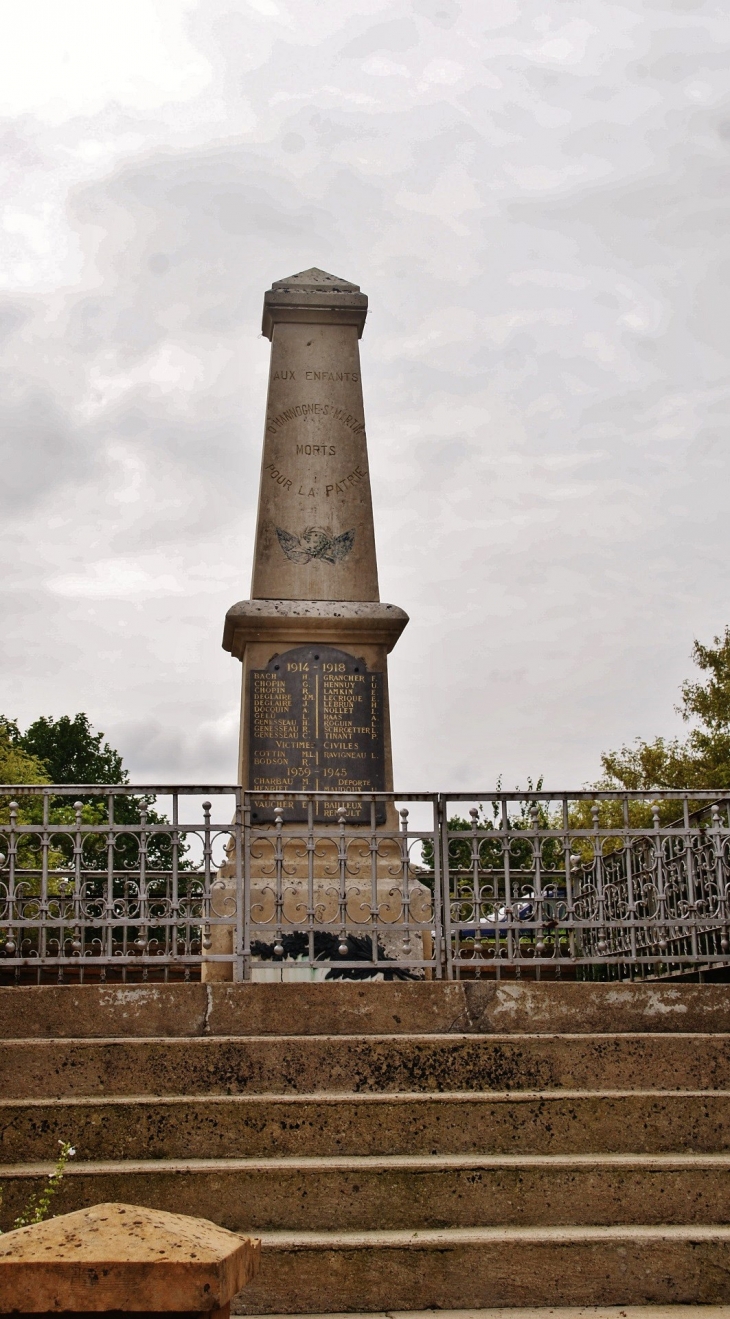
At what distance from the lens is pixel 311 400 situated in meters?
11.3

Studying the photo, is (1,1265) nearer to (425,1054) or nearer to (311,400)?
(425,1054)

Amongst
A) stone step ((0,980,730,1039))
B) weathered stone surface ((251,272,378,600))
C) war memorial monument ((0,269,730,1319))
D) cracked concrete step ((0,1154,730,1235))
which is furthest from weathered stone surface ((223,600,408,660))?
cracked concrete step ((0,1154,730,1235))

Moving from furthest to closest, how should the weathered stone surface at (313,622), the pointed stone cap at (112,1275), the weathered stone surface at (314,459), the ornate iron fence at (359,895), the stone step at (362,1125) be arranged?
the weathered stone surface at (314,459) → the weathered stone surface at (313,622) → the ornate iron fence at (359,895) → the stone step at (362,1125) → the pointed stone cap at (112,1275)

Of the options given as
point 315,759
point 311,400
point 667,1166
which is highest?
point 311,400

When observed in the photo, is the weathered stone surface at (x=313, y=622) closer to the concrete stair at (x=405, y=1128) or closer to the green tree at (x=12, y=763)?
the concrete stair at (x=405, y=1128)

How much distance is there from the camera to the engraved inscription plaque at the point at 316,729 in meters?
10.0

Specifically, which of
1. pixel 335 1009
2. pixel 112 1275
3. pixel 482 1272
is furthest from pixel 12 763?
pixel 112 1275

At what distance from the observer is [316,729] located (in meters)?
10.2

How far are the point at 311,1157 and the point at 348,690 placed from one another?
17.9ft

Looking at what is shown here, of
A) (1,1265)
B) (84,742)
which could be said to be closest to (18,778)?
(84,742)

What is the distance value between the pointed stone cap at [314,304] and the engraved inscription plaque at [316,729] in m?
3.25

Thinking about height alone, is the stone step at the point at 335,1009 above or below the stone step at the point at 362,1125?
above

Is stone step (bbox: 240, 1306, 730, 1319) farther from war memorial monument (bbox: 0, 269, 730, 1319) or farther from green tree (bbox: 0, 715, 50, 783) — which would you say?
green tree (bbox: 0, 715, 50, 783)

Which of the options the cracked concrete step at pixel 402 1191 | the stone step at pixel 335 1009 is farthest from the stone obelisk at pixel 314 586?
the cracked concrete step at pixel 402 1191
